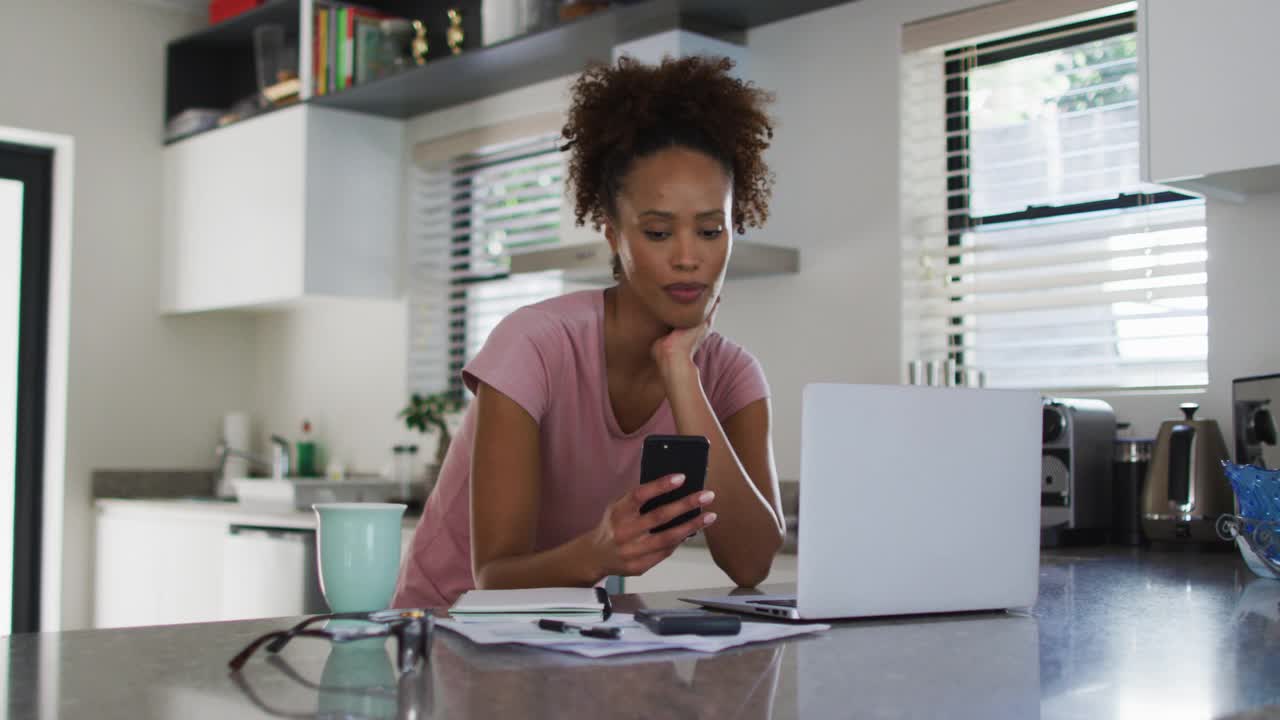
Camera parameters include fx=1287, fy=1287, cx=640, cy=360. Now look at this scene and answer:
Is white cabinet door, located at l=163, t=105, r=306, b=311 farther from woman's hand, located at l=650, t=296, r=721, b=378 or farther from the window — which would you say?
woman's hand, located at l=650, t=296, r=721, b=378

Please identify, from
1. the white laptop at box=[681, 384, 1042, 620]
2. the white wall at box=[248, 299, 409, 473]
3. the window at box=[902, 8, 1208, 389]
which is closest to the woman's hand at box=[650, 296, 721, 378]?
the white laptop at box=[681, 384, 1042, 620]

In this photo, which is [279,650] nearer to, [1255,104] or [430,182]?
[1255,104]

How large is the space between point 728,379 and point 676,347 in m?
0.18

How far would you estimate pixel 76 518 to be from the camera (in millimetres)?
4617

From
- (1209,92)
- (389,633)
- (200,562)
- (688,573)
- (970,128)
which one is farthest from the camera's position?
(200,562)

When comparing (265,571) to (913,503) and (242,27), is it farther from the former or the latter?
(913,503)

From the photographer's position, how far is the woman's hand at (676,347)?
5.84 feet

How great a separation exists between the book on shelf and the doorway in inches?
49.5

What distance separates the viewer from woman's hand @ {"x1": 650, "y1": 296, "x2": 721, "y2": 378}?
1.78 m

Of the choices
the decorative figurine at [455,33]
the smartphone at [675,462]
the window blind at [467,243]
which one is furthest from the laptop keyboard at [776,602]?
the decorative figurine at [455,33]

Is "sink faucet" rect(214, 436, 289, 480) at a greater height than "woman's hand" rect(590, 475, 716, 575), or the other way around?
"woman's hand" rect(590, 475, 716, 575)

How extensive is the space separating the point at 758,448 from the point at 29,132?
363cm

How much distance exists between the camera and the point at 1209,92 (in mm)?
2301

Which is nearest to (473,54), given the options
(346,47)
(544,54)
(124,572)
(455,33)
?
(544,54)
